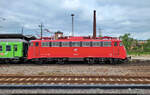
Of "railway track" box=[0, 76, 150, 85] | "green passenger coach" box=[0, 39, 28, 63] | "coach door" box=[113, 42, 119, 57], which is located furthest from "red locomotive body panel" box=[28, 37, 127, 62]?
"railway track" box=[0, 76, 150, 85]

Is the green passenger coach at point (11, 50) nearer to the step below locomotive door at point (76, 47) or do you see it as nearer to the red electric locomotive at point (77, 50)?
the red electric locomotive at point (77, 50)

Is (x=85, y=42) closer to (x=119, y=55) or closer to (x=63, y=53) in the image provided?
(x=63, y=53)

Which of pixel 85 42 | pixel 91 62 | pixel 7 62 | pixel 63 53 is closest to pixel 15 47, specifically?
pixel 7 62

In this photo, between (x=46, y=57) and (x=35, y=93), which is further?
(x=46, y=57)

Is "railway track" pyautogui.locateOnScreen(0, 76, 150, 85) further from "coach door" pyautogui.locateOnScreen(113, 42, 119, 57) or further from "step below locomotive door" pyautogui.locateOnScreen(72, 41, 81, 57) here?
"step below locomotive door" pyautogui.locateOnScreen(72, 41, 81, 57)

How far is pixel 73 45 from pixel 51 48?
3206 millimetres

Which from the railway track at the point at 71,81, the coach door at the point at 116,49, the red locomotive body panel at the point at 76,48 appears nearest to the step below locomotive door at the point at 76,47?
the red locomotive body panel at the point at 76,48

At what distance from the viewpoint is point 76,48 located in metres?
16.4

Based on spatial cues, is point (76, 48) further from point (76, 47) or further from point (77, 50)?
point (77, 50)

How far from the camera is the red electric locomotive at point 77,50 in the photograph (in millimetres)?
16094

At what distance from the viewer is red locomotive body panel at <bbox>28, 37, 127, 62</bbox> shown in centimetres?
1609

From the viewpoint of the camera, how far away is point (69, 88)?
17.2 ft

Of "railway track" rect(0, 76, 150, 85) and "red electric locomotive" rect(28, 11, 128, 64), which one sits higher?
"red electric locomotive" rect(28, 11, 128, 64)

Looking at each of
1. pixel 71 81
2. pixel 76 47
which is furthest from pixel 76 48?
pixel 71 81
